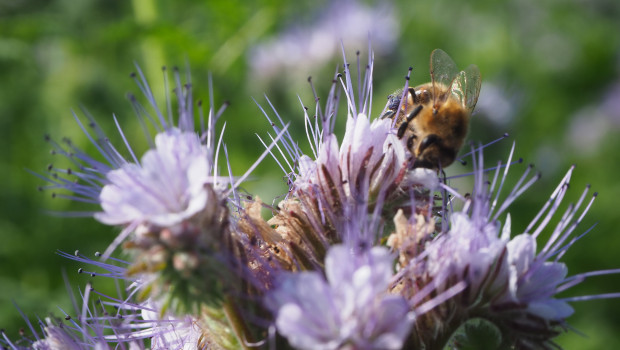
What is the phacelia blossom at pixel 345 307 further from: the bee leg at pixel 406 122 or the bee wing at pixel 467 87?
the bee wing at pixel 467 87

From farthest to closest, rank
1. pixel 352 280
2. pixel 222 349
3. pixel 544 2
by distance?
pixel 544 2 → pixel 222 349 → pixel 352 280

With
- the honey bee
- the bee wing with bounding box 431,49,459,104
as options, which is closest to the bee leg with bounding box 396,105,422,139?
the honey bee

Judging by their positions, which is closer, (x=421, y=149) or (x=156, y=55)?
(x=421, y=149)

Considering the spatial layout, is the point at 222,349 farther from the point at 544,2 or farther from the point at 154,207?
the point at 544,2

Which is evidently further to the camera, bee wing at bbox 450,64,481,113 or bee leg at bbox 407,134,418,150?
Answer: bee wing at bbox 450,64,481,113

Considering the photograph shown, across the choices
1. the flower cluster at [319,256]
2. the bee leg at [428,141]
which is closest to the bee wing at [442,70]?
the bee leg at [428,141]

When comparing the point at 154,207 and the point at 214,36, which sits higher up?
the point at 214,36

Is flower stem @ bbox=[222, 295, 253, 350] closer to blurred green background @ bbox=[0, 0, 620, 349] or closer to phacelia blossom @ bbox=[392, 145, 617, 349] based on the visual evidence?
phacelia blossom @ bbox=[392, 145, 617, 349]

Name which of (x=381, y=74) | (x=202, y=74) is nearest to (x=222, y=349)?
(x=202, y=74)
